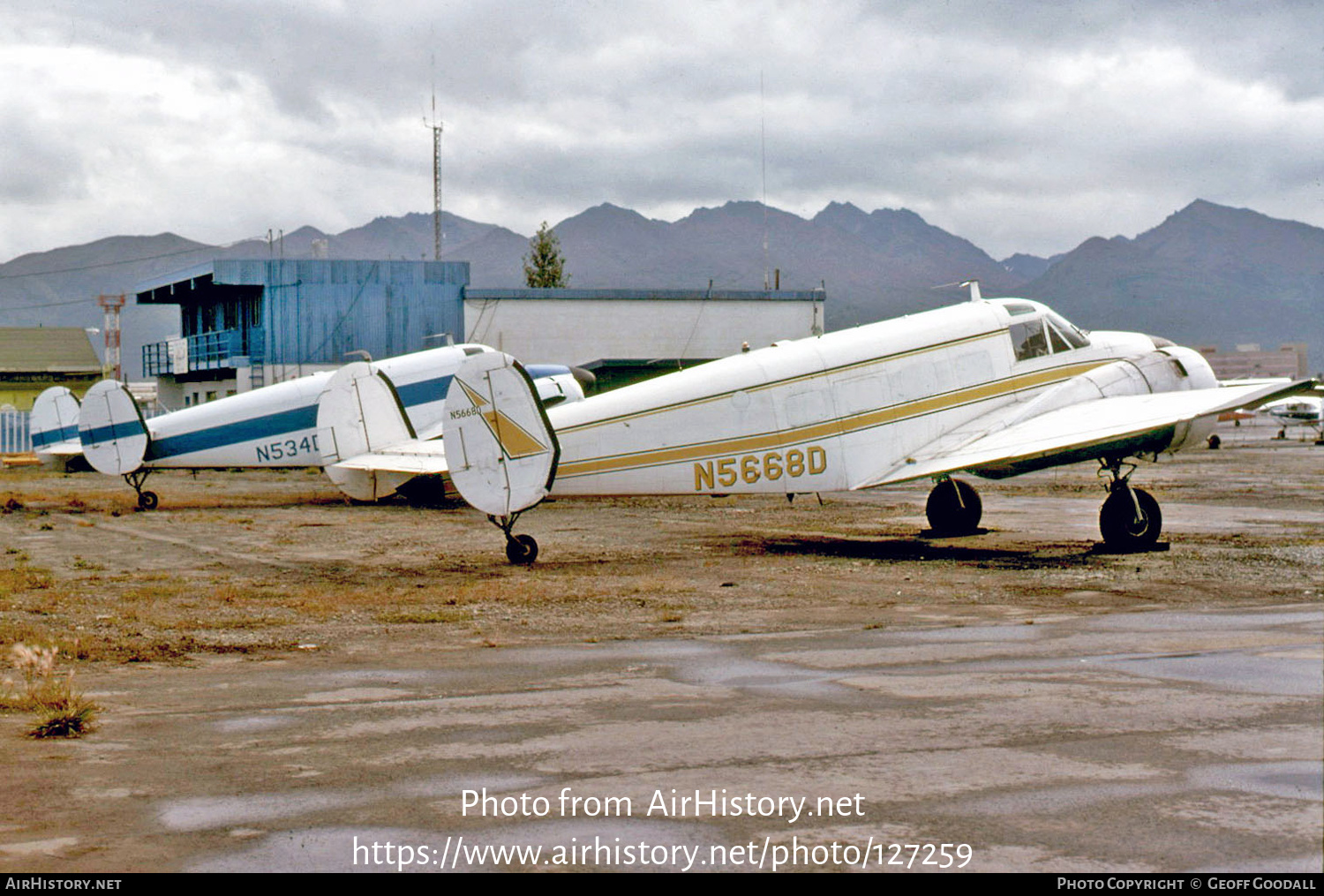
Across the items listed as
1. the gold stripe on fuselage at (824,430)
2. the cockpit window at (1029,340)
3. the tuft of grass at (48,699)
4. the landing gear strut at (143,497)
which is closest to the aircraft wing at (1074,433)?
the gold stripe on fuselage at (824,430)

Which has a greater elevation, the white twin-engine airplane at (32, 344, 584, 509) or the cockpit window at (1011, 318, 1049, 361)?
the cockpit window at (1011, 318, 1049, 361)

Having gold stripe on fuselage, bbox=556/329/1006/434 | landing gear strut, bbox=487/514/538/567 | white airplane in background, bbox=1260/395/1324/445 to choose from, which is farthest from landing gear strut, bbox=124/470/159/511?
white airplane in background, bbox=1260/395/1324/445

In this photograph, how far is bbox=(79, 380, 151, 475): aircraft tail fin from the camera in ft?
91.2

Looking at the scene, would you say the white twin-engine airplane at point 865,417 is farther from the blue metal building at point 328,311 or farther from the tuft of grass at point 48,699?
the blue metal building at point 328,311

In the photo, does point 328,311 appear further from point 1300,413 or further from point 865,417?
point 1300,413

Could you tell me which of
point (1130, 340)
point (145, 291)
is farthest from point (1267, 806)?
point (145, 291)

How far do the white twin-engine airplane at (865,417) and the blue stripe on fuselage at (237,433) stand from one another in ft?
39.9

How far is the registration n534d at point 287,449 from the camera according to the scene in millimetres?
28594

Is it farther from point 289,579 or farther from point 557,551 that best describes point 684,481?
point 289,579

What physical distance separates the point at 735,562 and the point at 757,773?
34.0 ft

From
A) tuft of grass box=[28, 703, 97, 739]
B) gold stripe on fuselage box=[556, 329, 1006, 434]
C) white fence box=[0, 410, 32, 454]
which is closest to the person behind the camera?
tuft of grass box=[28, 703, 97, 739]

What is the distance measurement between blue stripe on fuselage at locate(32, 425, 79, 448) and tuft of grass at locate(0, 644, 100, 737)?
26820 mm

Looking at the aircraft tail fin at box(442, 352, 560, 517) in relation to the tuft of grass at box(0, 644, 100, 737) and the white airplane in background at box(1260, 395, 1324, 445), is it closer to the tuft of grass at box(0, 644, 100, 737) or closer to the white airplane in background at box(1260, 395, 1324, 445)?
the tuft of grass at box(0, 644, 100, 737)

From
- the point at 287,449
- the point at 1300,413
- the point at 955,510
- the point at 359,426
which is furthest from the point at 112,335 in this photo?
the point at 955,510
